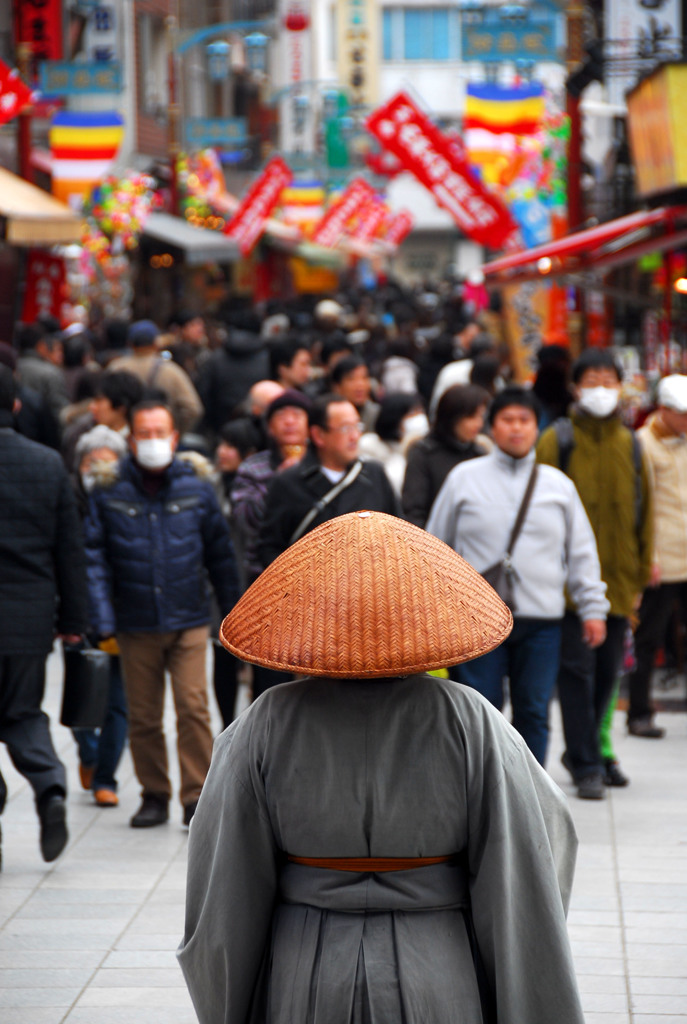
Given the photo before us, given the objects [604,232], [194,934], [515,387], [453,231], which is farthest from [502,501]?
[453,231]

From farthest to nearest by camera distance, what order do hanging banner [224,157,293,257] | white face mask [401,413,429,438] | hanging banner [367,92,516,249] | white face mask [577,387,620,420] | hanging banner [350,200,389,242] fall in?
hanging banner [350,200,389,242] < hanging banner [224,157,293,257] < hanging banner [367,92,516,249] < white face mask [401,413,429,438] < white face mask [577,387,620,420]

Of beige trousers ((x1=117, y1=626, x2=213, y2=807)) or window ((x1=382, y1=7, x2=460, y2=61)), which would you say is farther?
window ((x1=382, y1=7, x2=460, y2=61))

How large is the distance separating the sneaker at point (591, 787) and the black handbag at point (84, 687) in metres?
2.20

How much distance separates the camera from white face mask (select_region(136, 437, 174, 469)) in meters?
6.01

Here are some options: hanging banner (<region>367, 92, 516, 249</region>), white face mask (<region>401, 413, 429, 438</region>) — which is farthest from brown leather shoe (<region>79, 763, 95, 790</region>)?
hanging banner (<region>367, 92, 516, 249</region>)

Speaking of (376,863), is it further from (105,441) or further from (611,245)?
(611,245)

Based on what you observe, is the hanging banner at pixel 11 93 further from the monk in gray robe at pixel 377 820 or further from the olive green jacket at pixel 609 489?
the monk in gray robe at pixel 377 820

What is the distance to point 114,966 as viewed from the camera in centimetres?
476

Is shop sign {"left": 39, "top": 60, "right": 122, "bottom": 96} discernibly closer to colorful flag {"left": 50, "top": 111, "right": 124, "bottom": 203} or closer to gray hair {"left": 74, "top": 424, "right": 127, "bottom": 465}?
colorful flag {"left": 50, "top": 111, "right": 124, "bottom": 203}

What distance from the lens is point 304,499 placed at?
5.87 metres

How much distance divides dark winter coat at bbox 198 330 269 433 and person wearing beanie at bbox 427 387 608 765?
5.65 metres

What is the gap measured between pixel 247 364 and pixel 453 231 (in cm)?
5600

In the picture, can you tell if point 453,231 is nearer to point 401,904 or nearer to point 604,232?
point 604,232

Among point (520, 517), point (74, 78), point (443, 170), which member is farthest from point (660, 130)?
point (74, 78)
